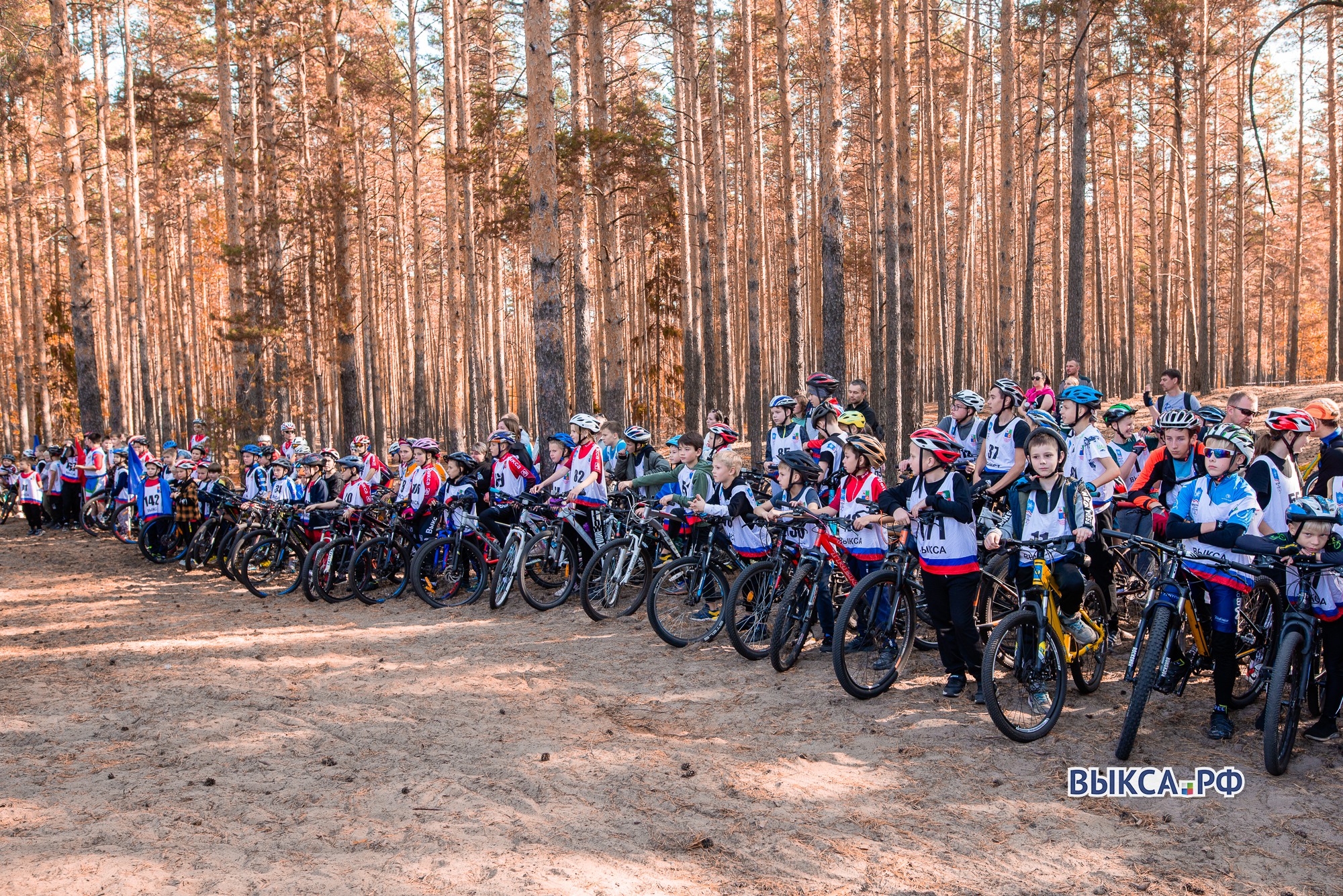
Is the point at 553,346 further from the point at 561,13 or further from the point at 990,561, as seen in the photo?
the point at 561,13

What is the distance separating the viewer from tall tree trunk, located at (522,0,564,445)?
39.9ft

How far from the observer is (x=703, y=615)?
26.4 ft

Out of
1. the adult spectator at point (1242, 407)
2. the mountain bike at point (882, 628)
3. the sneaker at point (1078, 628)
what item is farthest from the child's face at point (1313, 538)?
the mountain bike at point (882, 628)

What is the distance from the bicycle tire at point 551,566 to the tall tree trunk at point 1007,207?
8.37 m

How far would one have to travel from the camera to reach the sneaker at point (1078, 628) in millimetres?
5879

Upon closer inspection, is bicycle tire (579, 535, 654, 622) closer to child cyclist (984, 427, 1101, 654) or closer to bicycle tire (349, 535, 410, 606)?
bicycle tire (349, 535, 410, 606)

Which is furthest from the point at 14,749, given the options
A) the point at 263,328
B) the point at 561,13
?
the point at 561,13

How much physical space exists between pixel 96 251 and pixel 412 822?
44.1 meters

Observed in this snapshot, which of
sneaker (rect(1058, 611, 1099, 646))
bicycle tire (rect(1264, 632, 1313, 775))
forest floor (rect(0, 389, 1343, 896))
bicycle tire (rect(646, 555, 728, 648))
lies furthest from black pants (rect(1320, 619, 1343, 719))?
bicycle tire (rect(646, 555, 728, 648))

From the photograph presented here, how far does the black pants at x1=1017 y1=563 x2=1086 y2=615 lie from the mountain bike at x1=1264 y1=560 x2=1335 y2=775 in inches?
43.3

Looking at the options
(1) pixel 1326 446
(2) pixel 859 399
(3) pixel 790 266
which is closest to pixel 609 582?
(2) pixel 859 399

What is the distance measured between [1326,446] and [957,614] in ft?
10.8

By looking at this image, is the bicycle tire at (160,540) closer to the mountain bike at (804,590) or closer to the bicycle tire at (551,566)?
the bicycle tire at (551,566)

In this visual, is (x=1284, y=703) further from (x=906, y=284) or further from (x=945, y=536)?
(x=906, y=284)
